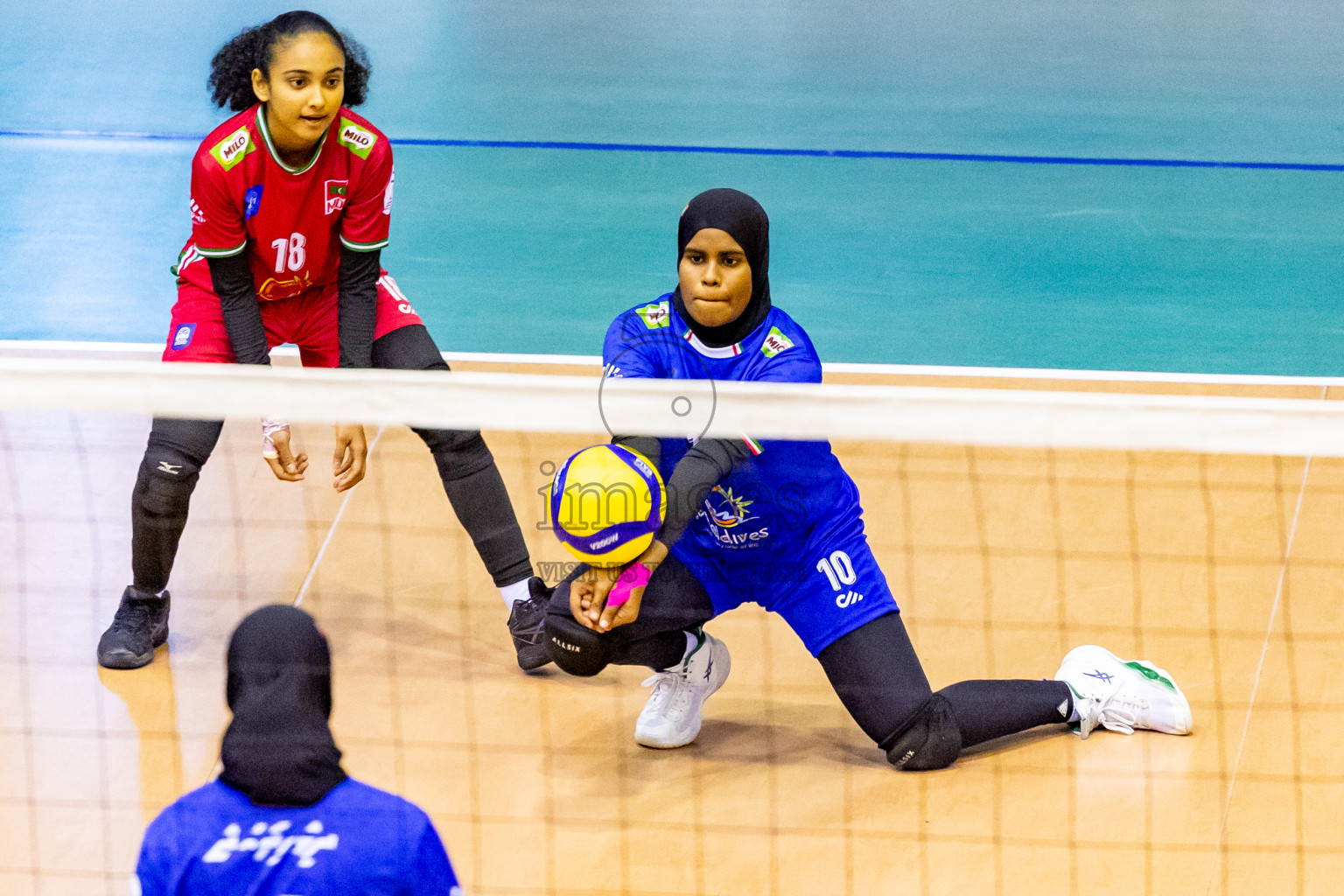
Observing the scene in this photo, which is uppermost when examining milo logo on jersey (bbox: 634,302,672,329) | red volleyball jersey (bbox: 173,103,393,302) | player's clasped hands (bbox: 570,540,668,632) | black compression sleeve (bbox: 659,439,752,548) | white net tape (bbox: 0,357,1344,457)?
red volleyball jersey (bbox: 173,103,393,302)

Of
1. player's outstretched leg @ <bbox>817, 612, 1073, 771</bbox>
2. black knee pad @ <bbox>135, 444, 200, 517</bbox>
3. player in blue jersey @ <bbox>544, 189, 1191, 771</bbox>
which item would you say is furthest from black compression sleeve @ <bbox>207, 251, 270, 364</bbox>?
player's outstretched leg @ <bbox>817, 612, 1073, 771</bbox>

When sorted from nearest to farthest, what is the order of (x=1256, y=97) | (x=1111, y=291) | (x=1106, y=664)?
(x=1106, y=664)
(x=1111, y=291)
(x=1256, y=97)

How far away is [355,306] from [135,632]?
114 cm

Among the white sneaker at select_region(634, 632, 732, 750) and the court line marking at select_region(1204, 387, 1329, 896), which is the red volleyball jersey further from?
the court line marking at select_region(1204, 387, 1329, 896)

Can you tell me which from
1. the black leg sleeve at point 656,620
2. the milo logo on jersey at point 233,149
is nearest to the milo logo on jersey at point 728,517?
the black leg sleeve at point 656,620

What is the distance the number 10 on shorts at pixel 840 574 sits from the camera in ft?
12.0

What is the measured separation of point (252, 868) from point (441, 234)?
558cm

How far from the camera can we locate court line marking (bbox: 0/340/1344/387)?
550 centimetres

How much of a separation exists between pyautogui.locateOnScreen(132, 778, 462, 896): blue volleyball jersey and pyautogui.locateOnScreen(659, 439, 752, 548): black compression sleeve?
149cm

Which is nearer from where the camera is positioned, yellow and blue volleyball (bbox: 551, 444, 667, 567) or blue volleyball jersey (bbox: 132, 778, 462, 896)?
blue volleyball jersey (bbox: 132, 778, 462, 896)

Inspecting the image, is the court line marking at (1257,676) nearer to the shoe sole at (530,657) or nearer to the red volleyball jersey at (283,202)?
the shoe sole at (530,657)

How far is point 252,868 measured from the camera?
6.23 feet

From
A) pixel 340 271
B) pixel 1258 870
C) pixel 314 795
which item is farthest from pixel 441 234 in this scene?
pixel 314 795

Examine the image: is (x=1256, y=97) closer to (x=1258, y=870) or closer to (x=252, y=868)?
(x=1258, y=870)
